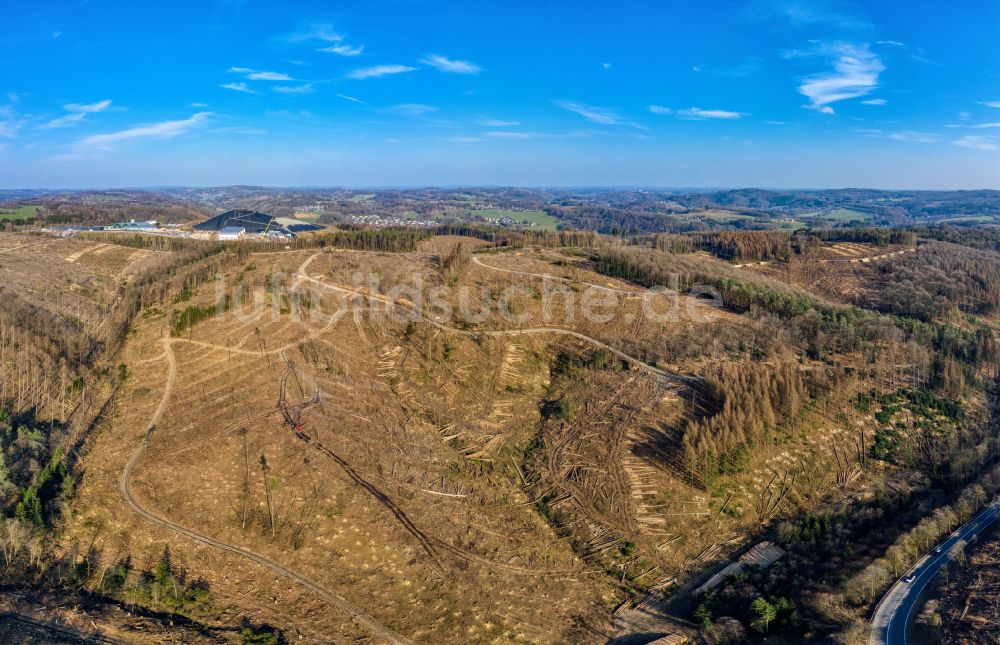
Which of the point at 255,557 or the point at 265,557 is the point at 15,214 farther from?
the point at 265,557

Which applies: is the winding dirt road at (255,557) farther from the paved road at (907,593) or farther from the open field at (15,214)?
the open field at (15,214)

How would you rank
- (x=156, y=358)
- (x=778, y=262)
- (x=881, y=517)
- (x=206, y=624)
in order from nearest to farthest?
1. (x=206, y=624)
2. (x=881, y=517)
3. (x=156, y=358)
4. (x=778, y=262)

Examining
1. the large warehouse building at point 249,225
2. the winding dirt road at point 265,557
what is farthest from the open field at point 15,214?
the winding dirt road at point 265,557

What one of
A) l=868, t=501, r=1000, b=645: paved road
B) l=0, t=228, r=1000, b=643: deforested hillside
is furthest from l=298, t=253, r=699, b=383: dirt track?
l=868, t=501, r=1000, b=645: paved road

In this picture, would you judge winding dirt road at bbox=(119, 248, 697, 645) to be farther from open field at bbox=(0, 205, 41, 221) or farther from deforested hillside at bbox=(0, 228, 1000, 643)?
open field at bbox=(0, 205, 41, 221)

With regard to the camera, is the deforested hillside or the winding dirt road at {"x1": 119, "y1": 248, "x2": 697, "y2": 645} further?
the deforested hillside

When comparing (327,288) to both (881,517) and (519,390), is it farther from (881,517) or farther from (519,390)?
(881,517)

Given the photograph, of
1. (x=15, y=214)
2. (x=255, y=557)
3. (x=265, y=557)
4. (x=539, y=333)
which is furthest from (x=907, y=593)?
(x=15, y=214)

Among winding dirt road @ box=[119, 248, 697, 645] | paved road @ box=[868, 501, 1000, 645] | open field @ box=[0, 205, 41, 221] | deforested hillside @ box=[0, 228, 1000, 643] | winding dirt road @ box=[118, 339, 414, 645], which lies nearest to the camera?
paved road @ box=[868, 501, 1000, 645]

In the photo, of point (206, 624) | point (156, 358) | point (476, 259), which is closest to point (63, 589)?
point (206, 624)
